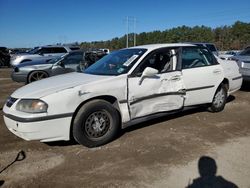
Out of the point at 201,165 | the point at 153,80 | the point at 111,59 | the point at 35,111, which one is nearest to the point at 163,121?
the point at 153,80

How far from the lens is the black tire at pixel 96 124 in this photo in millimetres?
4120

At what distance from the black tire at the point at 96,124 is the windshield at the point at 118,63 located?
0.71m

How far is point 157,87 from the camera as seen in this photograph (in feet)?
15.9

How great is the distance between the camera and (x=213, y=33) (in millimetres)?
73250

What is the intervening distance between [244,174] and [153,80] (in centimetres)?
207

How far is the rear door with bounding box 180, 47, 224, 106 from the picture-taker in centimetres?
540

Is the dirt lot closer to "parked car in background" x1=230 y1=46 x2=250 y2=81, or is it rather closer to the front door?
the front door

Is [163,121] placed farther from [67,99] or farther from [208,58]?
[67,99]

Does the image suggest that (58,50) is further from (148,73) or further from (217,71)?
(148,73)

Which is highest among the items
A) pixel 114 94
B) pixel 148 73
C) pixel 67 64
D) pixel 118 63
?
pixel 118 63

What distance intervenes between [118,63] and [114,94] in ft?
2.82

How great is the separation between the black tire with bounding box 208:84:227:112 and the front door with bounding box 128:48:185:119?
4.12ft

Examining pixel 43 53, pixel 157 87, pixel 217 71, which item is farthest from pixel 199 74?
pixel 43 53

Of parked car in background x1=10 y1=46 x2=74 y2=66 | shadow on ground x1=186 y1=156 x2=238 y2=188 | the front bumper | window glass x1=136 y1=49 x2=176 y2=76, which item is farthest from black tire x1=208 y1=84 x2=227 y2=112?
parked car in background x1=10 y1=46 x2=74 y2=66
